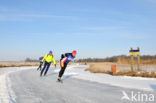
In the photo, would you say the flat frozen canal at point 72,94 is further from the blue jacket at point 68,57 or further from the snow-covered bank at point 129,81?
the blue jacket at point 68,57

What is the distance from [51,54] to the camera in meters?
13.0

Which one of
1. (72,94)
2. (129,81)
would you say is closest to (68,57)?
(129,81)

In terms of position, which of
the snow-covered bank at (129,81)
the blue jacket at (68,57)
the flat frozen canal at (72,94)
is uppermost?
the blue jacket at (68,57)

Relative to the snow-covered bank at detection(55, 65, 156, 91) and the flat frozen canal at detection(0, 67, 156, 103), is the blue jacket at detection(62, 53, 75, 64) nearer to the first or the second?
the snow-covered bank at detection(55, 65, 156, 91)

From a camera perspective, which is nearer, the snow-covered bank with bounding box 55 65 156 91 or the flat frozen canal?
the flat frozen canal

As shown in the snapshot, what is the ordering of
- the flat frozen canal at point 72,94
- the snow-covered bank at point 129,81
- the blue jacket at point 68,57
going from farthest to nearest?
1. the blue jacket at point 68,57
2. the snow-covered bank at point 129,81
3. the flat frozen canal at point 72,94

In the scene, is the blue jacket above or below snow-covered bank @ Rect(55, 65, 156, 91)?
above

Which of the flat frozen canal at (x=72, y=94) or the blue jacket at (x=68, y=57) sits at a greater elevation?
the blue jacket at (x=68, y=57)

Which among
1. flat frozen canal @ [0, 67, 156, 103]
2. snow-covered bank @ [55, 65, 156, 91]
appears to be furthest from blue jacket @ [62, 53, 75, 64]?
flat frozen canal @ [0, 67, 156, 103]

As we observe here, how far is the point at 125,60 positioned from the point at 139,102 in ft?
58.7

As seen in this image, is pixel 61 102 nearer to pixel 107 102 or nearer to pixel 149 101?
pixel 107 102

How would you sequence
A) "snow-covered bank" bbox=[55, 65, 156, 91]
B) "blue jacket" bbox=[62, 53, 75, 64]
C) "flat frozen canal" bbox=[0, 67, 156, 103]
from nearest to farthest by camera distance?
"flat frozen canal" bbox=[0, 67, 156, 103], "snow-covered bank" bbox=[55, 65, 156, 91], "blue jacket" bbox=[62, 53, 75, 64]

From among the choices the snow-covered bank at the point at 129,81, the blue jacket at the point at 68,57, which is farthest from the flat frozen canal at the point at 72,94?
the blue jacket at the point at 68,57

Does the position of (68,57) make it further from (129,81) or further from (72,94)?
(72,94)
